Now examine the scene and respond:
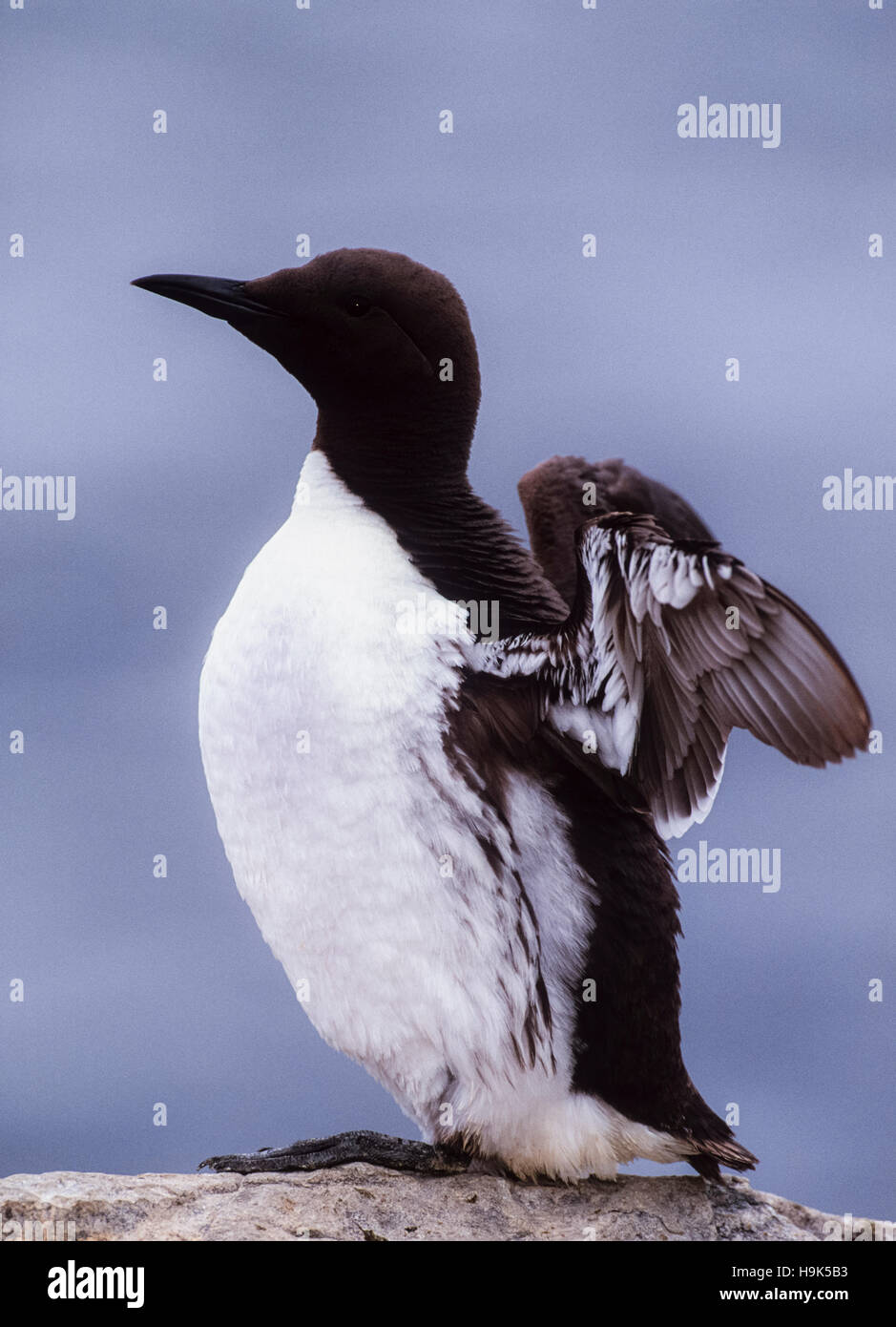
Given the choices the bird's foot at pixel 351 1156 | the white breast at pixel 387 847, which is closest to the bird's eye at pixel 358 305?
the white breast at pixel 387 847

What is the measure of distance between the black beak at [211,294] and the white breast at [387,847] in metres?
0.62

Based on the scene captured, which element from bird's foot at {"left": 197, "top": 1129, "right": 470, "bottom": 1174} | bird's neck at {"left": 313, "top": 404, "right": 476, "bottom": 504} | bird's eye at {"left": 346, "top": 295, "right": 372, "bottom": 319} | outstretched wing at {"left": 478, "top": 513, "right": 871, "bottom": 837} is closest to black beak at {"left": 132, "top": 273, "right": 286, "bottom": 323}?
bird's eye at {"left": 346, "top": 295, "right": 372, "bottom": 319}

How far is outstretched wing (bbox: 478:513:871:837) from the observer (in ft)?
10.9

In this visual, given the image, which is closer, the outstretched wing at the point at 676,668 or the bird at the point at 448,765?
the outstretched wing at the point at 676,668

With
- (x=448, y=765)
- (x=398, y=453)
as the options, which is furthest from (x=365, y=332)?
(x=448, y=765)

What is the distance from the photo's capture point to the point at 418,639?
3768mm

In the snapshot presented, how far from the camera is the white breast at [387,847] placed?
12.0 ft

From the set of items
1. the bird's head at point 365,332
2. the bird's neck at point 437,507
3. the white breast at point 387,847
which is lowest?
the white breast at point 387,847

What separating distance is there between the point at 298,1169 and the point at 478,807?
1035mm

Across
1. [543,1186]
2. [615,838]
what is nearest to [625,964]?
[615,838]

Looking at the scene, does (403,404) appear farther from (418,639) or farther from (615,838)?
(615,838)

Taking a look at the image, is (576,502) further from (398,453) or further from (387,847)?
(387,847)

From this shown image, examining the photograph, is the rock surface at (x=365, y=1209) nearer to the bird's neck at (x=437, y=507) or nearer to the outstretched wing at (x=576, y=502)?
the bird's neck at (x=437, y=507)

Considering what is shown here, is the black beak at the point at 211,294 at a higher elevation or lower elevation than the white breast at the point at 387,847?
higher
